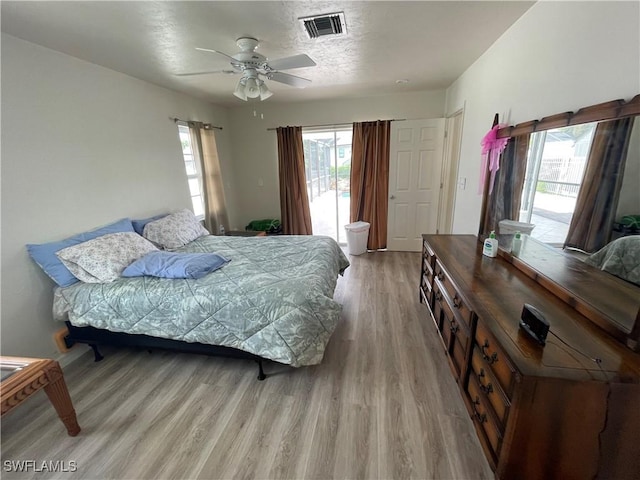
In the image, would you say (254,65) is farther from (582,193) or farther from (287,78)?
(582,193)

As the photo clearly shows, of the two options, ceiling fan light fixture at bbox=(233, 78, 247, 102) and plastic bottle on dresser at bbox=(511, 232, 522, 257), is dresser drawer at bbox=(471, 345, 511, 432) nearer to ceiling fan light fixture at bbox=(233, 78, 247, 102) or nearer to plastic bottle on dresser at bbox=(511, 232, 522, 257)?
plastic bottle on dresser at bbox=(511, 232, 522, 257)

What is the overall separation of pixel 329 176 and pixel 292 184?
719 mm

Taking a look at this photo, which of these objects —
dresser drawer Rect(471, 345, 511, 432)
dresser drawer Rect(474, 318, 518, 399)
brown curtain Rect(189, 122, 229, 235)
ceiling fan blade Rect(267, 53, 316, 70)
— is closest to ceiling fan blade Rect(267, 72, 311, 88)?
ceiling fan blade Rect(267, 53, 316, 70)

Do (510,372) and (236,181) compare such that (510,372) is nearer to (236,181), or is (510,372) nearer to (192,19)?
(192,19)

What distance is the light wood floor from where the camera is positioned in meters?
1.36

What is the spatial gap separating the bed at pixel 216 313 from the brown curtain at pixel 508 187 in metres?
1.42

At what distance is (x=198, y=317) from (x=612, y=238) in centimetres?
228

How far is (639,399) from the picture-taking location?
0.88 metres

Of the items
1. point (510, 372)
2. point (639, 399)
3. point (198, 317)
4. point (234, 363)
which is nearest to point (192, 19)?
point (198, 317)

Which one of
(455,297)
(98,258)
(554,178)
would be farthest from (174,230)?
(554,178)

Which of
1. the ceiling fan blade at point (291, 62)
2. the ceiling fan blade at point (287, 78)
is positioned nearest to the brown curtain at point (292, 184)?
the ceiling fan blade at point (287, 78)

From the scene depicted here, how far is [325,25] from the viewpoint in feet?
5.96

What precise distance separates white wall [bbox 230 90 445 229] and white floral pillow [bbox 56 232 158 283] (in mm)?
2633

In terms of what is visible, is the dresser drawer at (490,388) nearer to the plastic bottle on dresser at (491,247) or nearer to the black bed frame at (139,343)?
the plastic bottle on dresser at (491,247)
